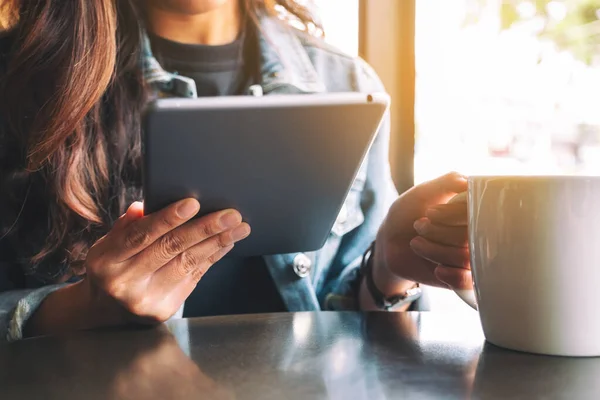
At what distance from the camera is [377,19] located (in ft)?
3.67

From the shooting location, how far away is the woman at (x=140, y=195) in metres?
0.49

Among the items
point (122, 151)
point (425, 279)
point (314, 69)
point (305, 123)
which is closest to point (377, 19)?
point (314, 69)

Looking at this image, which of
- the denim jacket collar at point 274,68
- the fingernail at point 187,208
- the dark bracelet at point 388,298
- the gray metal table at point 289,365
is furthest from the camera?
the denim jacket collar at point 274,68

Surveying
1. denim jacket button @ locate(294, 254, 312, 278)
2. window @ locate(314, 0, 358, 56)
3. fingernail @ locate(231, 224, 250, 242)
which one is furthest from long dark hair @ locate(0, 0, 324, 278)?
window @ locate(314, 0, 358, 56)

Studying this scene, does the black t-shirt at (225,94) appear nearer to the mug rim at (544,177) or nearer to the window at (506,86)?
the window at (506,86)

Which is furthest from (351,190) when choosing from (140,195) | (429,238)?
(429,238)

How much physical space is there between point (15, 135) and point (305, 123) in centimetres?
55

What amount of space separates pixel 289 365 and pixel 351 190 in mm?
583

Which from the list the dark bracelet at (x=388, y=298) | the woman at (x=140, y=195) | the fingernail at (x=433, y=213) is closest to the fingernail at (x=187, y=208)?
the woman at (x=140, y=195)

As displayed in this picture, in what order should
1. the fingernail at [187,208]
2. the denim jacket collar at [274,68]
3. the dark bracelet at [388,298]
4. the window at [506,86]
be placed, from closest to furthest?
the fingernail at [187,208]
the dark bracelet at [388,298]
the denim jacket collar at [274,68]
the window at [506,86]

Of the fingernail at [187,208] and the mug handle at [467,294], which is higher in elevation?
the fingernail at [187,208]

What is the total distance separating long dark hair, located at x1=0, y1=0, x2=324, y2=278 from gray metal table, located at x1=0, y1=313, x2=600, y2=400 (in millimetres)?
361

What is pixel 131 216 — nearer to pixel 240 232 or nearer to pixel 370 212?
pixel 240 232

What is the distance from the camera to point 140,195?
2.67ft
